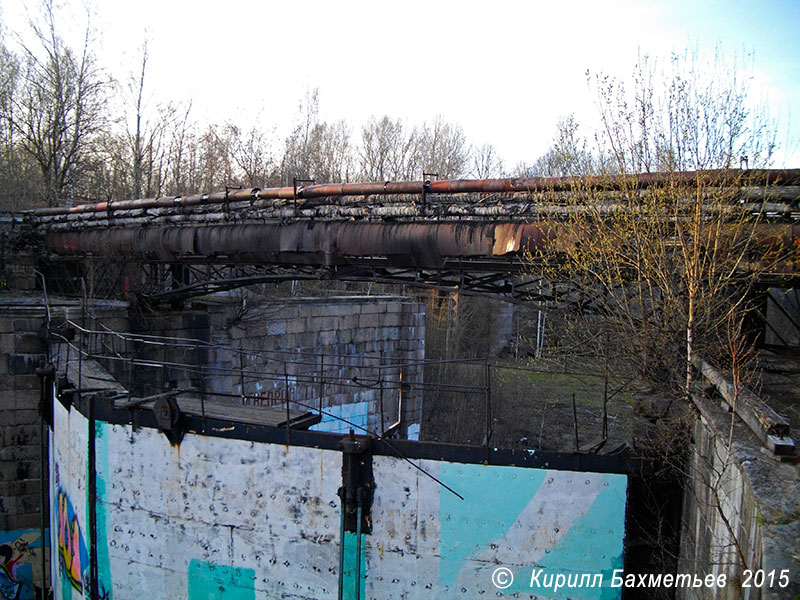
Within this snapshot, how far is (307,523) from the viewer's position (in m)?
7.66

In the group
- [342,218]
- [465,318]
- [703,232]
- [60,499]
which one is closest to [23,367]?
[60,499]

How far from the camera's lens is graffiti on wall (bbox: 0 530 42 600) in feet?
35.9

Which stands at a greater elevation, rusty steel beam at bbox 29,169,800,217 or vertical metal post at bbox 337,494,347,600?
rusty steel beam at bbox 29,169,800,217

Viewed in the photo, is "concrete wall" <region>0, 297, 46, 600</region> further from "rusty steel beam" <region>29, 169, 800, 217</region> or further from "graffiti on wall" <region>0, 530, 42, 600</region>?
"rusty steel beam" <region>29, 169, 800, 217</region>

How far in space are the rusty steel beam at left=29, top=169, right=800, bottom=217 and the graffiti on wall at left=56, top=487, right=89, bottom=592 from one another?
6261 mm

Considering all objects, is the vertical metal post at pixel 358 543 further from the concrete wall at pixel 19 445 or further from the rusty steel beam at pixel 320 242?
the concrete wall at pixel 19 445

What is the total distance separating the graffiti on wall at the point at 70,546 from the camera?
9047 millimetres

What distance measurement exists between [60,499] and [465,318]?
968 inches

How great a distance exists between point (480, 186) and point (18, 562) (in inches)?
438

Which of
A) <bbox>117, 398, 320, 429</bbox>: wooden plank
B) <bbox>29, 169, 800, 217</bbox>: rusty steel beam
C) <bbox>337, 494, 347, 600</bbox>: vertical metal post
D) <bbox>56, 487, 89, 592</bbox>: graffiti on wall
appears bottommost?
<bbox>56, 487, 89, 592</bbox>: graffiti on wall

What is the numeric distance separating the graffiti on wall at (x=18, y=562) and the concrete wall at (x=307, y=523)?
2.86 metres

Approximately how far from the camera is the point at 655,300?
24.5ft

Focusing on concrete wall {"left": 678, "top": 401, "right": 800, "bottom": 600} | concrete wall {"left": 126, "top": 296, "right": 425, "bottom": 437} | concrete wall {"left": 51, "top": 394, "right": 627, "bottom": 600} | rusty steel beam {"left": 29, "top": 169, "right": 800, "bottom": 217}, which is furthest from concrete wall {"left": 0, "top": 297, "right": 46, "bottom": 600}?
concrete wall {"left": 678, "top": 401, "right": 800, "bottom": 600}

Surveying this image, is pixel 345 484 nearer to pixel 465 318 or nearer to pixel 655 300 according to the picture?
pixel 655 300
